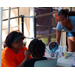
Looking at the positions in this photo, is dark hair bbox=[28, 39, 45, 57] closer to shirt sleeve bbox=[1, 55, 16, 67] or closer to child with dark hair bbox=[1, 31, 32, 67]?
child with dark hair bbox=[1, 31, 32, 67]

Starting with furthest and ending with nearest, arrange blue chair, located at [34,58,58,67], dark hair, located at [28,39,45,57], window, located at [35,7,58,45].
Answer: window, located at [35,7,58,45], dark hair, located at [28,39,45,57], blue chair, located at [34,58,58,67]

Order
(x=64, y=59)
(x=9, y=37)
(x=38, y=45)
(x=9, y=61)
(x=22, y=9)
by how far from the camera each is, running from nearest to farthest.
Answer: (x=38, y=45) < (x=9, y=61) < (x=9, y=37) < (x=64, y=59) < (x=22, y=9)

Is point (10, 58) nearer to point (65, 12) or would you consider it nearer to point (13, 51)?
point (13, 51)

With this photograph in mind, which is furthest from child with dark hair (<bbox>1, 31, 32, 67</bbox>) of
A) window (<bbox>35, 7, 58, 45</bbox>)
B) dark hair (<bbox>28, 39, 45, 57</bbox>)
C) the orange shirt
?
window (<bbox>35, 7, 58, 45</bbox>)

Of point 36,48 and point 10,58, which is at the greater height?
point 36,48

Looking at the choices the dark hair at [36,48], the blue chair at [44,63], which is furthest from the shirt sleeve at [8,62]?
the blue chair at [44,63]

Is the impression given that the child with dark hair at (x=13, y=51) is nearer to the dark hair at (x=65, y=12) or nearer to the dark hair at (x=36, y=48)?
the dark hair at (x=36, y=48)

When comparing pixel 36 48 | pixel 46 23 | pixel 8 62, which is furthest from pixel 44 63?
pixel 46 23

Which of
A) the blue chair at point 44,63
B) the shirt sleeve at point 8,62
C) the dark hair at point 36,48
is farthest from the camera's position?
the shirt sleeve at point 8,62

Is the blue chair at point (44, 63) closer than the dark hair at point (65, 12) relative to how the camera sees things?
Yes
